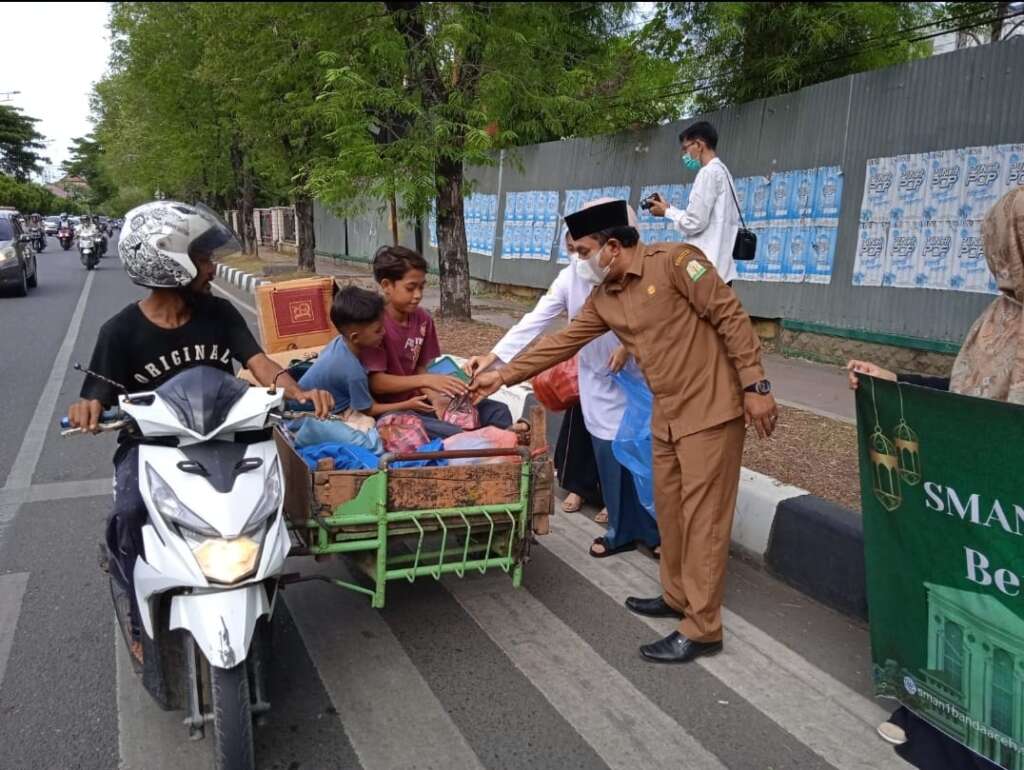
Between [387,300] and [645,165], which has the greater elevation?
[645,165]

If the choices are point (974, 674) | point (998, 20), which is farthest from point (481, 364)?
point (998, 20)

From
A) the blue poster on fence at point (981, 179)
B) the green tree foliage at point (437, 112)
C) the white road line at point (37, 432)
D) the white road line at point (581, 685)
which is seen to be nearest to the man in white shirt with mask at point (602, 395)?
the white road line at point (581, 685)

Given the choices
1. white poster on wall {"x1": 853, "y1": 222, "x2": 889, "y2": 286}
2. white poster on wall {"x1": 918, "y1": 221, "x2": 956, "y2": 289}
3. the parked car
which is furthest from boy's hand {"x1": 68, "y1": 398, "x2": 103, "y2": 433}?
the parked car

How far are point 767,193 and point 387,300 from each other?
238 inches

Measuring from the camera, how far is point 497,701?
2906 millimetres

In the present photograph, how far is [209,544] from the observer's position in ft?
7.43

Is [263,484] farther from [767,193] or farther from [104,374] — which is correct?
[767,193]

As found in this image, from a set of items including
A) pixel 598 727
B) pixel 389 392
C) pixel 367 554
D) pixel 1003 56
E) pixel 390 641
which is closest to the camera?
pixel 598 727

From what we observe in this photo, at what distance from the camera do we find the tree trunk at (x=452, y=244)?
35.1 feet

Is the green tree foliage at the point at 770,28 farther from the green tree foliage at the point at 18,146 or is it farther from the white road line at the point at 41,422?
the green tree foliage at the point at 18,146

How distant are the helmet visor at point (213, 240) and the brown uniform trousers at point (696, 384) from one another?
150 centimetres

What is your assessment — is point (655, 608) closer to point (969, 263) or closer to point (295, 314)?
point (295, 314)

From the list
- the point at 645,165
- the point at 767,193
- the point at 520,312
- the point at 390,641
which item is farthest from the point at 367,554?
the point at 520,312

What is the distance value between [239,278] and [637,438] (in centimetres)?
1853
